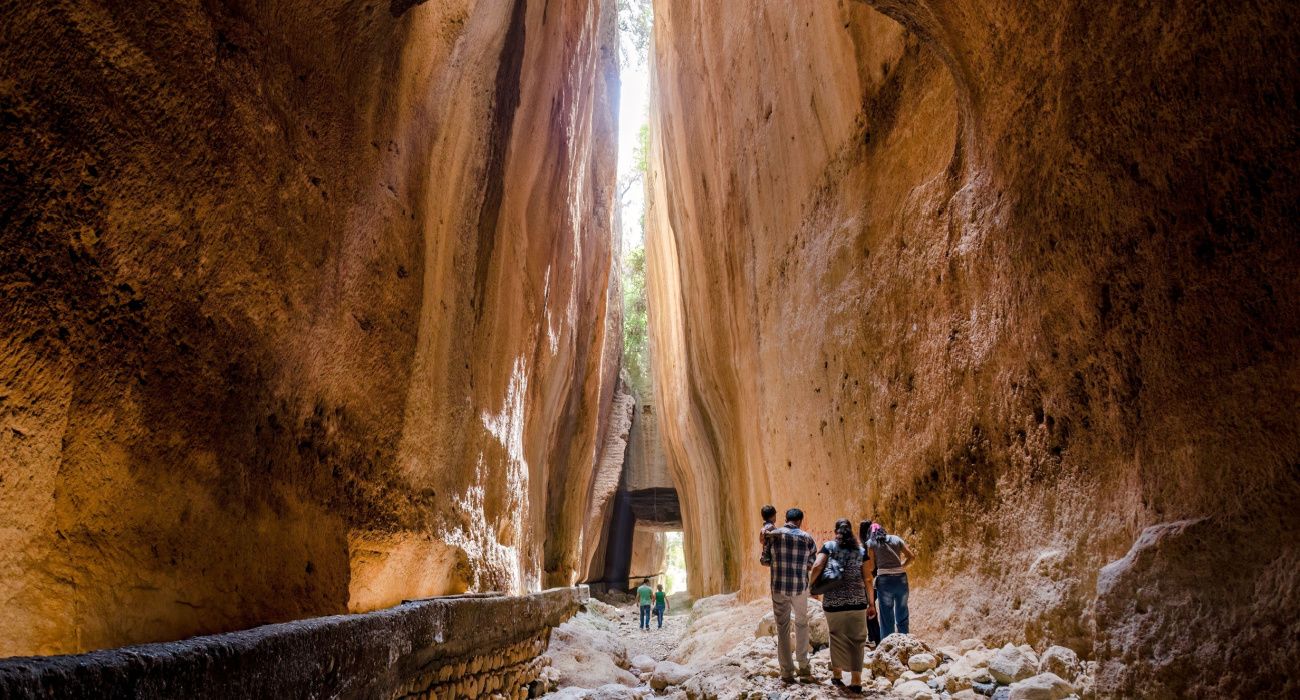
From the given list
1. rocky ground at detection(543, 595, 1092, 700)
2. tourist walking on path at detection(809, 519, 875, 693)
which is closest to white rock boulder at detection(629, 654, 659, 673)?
rocky ground at detection(543, 595, 1092, 700)

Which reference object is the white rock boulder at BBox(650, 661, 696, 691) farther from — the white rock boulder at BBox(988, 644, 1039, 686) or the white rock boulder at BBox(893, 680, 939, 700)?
the white rock boulder at BBox(988, 644, 1039, 686)

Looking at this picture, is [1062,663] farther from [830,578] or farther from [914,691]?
[830,578]

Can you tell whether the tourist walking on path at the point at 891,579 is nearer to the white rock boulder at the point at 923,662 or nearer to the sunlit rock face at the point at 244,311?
the white rock boulder at the point at 923,662

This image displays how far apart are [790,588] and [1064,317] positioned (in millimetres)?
2617

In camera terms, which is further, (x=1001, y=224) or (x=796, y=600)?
(x=796, y=600)

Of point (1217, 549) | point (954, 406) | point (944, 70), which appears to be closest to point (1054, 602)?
point (1217, 549)

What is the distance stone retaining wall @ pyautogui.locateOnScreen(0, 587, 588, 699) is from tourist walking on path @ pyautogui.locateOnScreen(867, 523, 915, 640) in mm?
2840

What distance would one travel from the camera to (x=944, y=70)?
5887 millimetres

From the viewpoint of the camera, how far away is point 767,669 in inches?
230

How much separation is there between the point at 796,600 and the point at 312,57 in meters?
4.83

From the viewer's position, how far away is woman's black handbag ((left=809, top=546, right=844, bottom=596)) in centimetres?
502

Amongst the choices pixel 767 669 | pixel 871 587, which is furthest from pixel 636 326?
pixel 767 669

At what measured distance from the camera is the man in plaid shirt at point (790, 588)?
5445mm

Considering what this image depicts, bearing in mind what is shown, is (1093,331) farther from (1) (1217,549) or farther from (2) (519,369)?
(2) (519,369)
